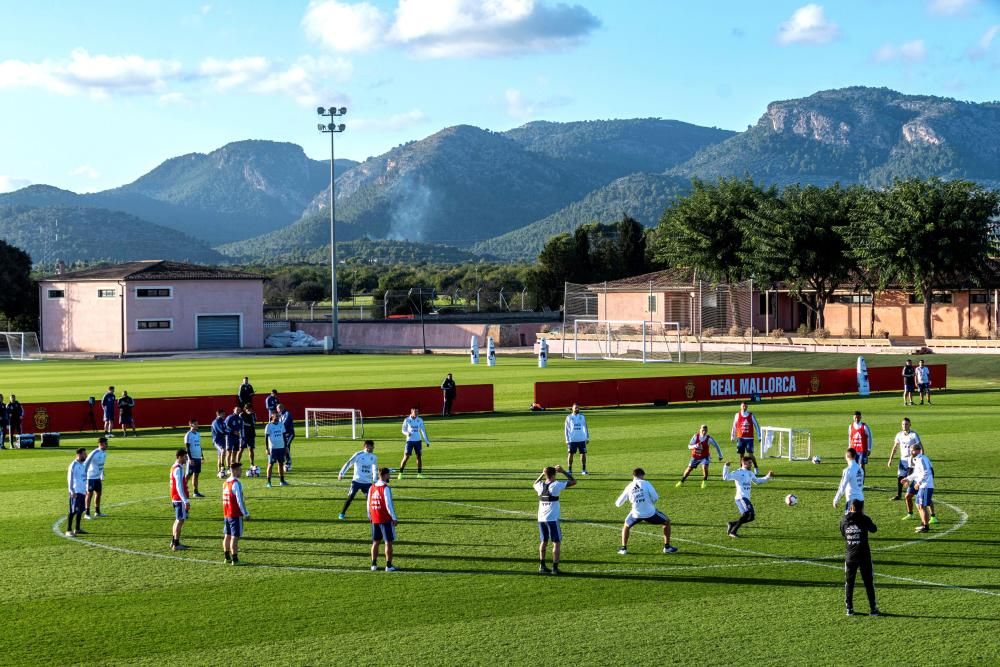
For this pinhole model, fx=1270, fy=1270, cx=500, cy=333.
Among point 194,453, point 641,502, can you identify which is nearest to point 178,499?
point 194,453

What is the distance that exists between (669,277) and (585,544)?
76.6m

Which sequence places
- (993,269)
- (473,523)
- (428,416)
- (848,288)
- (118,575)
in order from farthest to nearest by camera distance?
(848,288) → (993,269) → (428,416) → (473,523) → (118,575)

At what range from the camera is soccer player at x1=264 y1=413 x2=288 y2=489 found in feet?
93.3

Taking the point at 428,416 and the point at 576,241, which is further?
the point at 576,241

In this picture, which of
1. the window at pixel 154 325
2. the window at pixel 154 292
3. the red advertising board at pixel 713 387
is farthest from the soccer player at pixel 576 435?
the window at pixel 154 292

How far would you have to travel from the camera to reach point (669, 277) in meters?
97.3

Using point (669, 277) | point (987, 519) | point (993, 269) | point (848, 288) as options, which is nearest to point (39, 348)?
point (669, 277)

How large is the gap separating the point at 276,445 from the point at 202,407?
1491cm

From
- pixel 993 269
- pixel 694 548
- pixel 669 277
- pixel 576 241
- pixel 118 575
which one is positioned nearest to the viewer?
pixel 118 575

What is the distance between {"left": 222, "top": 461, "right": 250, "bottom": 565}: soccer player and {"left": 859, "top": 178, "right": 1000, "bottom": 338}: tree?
205ft

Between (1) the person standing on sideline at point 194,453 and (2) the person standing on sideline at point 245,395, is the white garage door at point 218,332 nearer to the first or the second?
(2) the person standing on sideline at point 245,395

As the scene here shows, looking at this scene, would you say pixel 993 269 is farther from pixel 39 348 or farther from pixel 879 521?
pixel 39 348

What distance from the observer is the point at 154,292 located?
95688mm

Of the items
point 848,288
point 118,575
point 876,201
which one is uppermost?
point 876,201
